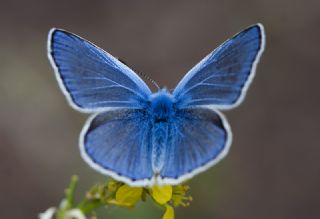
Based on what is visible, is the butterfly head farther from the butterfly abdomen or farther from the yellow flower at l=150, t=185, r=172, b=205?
the yellow flower at l=150, t=185, r=172, b=205

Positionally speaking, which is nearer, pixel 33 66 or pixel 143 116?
pixel 143 116

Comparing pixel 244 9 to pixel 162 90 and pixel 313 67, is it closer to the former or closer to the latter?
pixel 313 67

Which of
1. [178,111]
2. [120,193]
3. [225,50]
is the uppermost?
[225,50]

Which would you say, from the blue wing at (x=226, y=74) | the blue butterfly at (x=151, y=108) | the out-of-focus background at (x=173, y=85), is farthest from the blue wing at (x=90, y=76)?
the out-of-focus background at (x=173, y=85)

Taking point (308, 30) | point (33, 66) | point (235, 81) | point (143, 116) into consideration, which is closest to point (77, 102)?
point (143, 116)

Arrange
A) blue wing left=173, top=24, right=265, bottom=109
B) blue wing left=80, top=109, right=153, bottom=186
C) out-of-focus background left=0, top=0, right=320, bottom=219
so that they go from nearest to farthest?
blue wing left=80, top=109, right=153, bottom=186, blue wing left=173, top=24, right=265, bottom=109, out-of-focus background left=0, top=0, right=320, bottom=219

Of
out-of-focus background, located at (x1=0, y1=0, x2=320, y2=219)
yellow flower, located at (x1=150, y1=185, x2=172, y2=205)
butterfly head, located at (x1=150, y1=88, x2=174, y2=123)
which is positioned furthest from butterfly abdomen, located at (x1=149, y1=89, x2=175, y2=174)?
out-of-focus background, located at (x1=0, y1=0, x2=320, y2=219)
